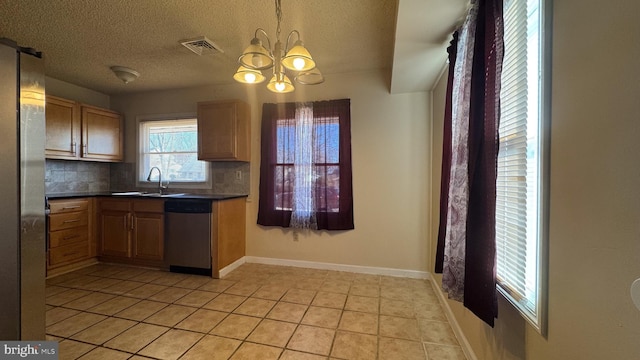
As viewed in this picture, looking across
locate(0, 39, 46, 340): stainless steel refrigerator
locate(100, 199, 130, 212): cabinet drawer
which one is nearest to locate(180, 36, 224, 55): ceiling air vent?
locate(0, 39, 46, 340): stainless steel refrigerator

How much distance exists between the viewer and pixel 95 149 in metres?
3.42

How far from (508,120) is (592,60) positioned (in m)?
0.45

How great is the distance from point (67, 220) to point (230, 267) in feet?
6.71

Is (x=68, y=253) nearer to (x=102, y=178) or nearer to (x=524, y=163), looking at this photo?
(x=102, y=178)

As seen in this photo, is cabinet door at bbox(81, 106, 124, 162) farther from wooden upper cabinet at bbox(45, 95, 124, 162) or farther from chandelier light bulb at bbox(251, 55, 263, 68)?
chandelier light bulb at bbox(251, 55, 263, 68)

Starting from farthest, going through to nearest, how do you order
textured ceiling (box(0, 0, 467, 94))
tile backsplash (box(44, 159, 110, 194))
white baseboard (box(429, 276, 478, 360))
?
tile backsplash (box(44, 159, 110, 194))
textured ceiling (box(0, 0, 467, 94))
white baseboard (box(429, 276, 478, 360))

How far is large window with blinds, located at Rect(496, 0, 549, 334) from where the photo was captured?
2.80 feet

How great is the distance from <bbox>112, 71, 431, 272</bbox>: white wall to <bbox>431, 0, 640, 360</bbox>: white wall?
6.71 ft

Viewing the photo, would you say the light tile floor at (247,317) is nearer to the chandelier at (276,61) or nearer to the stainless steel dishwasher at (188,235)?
the stainless steel dishwasher at (188,235)

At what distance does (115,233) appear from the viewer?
124 inches

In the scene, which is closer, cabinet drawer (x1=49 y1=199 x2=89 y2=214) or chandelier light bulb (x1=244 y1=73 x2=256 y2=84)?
chandelier light bulb (x1=244 y1=73 x2=256 y2=84)

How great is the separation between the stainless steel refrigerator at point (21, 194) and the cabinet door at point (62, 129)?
8.70ft

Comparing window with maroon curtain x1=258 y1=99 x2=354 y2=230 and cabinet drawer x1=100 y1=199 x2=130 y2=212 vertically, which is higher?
A: window with maroon curtain x1=258 y1=99 x2=354 y2=230

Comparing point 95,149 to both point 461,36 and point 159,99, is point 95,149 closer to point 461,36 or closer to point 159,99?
point 159,99
